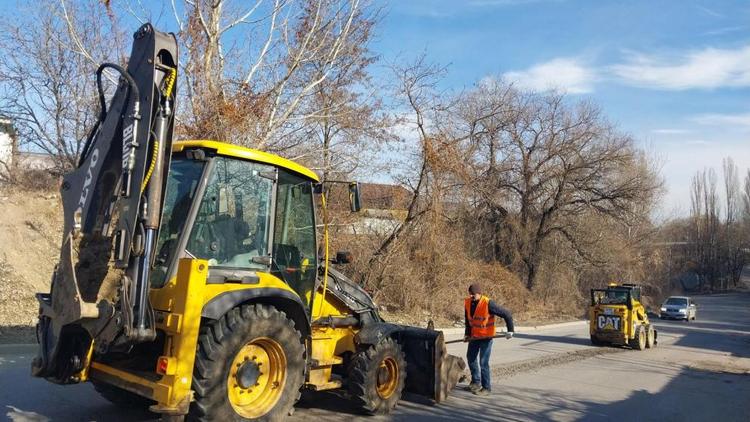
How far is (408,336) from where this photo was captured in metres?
7.60

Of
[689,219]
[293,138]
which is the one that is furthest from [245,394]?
[689,219]

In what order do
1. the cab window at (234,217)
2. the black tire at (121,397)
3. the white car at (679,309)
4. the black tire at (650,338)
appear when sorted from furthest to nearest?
the white car at (679,309) → the black tire at (650,338) → the black tire at (121,397) → the cab window at (234,217)

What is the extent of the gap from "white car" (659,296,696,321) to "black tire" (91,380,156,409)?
33393mm

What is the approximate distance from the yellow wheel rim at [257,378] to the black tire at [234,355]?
0.11 feet

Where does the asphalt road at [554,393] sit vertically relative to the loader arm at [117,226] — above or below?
below

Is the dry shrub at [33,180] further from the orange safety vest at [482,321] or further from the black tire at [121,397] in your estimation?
the orange safety vest at [482,321]

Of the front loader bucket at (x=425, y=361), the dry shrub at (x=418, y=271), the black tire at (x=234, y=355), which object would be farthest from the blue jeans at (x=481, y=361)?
the dry shrub at (x=418, y=271)

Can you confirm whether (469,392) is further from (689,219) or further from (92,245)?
(689,219)

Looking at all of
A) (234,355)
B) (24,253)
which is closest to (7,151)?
(24,253)

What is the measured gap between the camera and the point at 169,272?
5066 millimetres

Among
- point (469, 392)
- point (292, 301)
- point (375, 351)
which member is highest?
point (292, 301)

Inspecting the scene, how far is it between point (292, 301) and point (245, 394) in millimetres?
945

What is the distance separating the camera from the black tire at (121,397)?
234 inches

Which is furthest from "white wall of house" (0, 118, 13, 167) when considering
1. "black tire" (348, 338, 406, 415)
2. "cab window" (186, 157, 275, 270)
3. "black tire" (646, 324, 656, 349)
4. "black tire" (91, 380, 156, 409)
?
"black tire" (646, 324, 656, 349)
